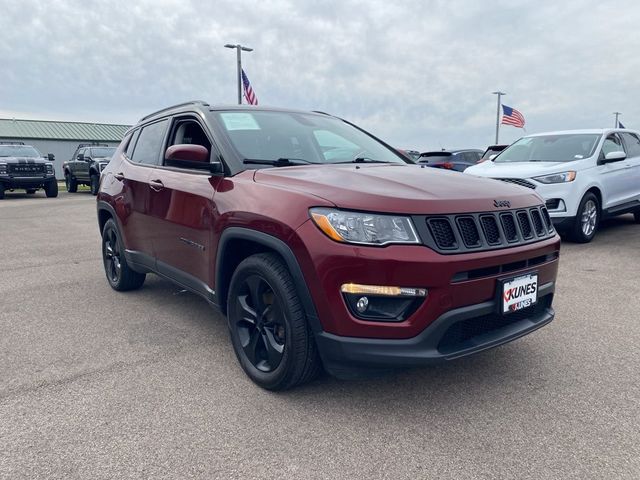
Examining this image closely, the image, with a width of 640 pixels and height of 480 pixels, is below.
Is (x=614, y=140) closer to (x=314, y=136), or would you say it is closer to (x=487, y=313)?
(x=314, y=136)

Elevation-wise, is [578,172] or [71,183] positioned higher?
[578,172]

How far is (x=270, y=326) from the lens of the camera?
2910mm

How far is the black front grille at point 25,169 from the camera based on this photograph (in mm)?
17312

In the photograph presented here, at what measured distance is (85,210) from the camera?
537 inches

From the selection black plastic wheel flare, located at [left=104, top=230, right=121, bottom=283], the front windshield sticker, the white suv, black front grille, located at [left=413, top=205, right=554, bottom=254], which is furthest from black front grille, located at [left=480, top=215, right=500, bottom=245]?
the white suv

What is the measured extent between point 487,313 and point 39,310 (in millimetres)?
3831

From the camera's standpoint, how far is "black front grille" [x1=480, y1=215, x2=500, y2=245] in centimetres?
260

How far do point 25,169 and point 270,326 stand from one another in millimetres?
17776

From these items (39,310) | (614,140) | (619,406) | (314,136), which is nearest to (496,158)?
(614,140)

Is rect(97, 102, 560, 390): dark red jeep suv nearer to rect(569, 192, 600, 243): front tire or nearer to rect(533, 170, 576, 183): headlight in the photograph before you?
rect(533, 170, 576, 183): headlight

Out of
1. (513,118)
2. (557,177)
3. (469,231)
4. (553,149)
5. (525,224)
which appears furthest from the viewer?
(513,118)

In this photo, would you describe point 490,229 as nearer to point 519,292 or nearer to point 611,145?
point 519,292

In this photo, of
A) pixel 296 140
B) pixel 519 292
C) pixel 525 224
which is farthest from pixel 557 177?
pixel 519 292

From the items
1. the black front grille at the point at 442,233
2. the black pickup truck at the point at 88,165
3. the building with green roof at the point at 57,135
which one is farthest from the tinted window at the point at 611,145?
the building with green roof at the point at 57,135
